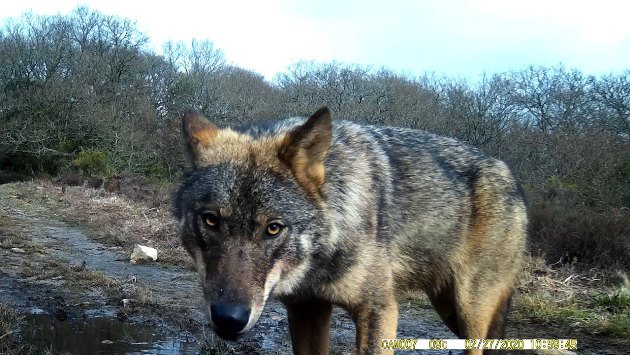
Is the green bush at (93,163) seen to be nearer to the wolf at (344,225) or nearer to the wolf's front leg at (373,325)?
the wolf at (344,225)

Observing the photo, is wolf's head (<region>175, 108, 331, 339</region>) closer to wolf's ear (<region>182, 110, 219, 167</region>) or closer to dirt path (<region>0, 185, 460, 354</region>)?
wolf's ear (<region>182, 110, 219, 167</region>)

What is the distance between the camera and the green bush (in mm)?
31281

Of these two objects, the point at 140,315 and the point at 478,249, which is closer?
the point at 478,249

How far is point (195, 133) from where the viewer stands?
160 inches

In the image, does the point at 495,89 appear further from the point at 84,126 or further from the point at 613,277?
the point at 84,126

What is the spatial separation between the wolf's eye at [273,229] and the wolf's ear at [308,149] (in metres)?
0.41

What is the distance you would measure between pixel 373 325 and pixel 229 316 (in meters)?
1.29

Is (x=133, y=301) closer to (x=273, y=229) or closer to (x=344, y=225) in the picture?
(x=344, y=225)

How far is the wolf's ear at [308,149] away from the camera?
3.73 meters

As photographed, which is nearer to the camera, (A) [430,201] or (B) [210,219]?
(B) [210,219]

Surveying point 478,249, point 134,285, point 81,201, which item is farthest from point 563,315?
point 81,201

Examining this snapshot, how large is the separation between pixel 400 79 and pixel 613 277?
91.5ft

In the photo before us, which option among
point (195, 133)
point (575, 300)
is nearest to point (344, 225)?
point (195, 133)

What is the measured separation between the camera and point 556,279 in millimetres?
9867
